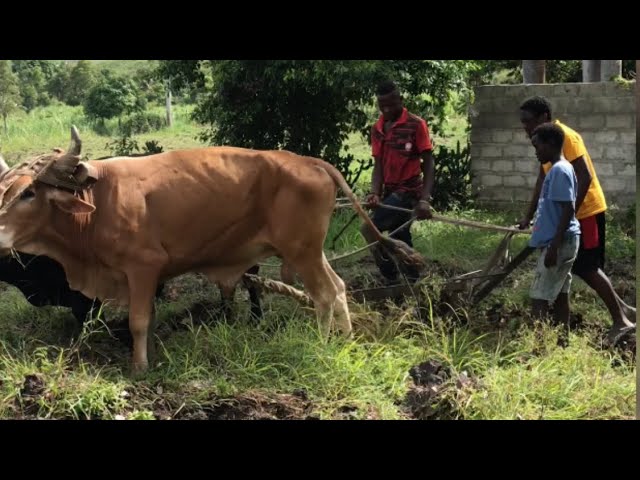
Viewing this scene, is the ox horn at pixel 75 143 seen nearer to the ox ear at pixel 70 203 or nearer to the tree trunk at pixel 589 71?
the ox ear at pixel 70 203

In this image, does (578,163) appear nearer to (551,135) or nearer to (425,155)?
(551,135)

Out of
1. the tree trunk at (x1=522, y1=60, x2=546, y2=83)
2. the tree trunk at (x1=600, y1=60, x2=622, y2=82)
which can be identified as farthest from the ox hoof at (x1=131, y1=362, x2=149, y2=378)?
the tree trunk at (x1=522, y1=60, x2=546, y2=83)

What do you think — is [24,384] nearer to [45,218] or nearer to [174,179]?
[45,218]

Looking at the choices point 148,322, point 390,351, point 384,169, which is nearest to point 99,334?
point 148,322

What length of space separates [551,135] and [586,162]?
0.39m

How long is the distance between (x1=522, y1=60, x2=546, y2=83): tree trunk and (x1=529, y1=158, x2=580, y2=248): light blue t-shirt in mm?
6650

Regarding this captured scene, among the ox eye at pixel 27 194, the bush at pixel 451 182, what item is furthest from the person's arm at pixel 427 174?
the bush at pixel 451 182

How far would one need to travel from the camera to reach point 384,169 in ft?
22.2

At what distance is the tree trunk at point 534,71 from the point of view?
11.8 metres

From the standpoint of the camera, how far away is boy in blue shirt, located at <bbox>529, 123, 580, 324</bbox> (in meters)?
5.29

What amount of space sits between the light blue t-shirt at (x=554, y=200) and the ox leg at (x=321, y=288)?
4.46ft

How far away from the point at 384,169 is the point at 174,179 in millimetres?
1914

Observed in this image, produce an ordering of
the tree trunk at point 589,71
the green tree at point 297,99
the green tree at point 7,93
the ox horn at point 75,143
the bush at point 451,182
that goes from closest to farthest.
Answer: the ox horn at point 75,143, the green tree at point 297,99, the bush at point 451,182, the tree trunk at point 589,71, the green tree at point 7,93

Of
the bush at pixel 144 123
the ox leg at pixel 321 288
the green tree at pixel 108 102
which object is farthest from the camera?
the green tree at pixel 108 102
